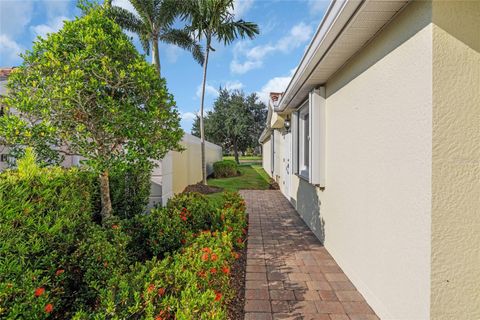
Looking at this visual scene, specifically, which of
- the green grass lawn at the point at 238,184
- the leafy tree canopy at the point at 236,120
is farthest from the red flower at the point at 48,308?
the leafy tree canopy at the point at 236,120

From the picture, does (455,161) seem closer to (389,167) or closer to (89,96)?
(389,167)

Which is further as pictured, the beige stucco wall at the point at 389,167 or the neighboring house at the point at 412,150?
the beige stucco wall at the point at 389,167

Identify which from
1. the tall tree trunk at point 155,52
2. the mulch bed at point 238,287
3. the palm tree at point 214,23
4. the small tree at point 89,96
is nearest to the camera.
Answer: the mulch bed at point 238,287

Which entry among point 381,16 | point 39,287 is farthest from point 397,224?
point 39,287

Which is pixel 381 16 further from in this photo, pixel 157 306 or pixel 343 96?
pixel 157 306

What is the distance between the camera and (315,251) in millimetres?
5223

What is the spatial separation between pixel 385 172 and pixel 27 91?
4908 millimetres

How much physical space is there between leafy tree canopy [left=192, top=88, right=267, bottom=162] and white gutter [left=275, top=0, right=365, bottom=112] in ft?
97.6

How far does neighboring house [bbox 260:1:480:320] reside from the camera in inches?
87.7

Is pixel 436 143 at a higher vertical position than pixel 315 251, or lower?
higher

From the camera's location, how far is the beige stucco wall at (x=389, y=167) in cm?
233

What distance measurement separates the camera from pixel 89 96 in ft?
12.4

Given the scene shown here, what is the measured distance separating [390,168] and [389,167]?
0.02 m

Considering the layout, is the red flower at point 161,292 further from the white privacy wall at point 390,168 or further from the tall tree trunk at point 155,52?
the tall tree trunk at point 155,52
